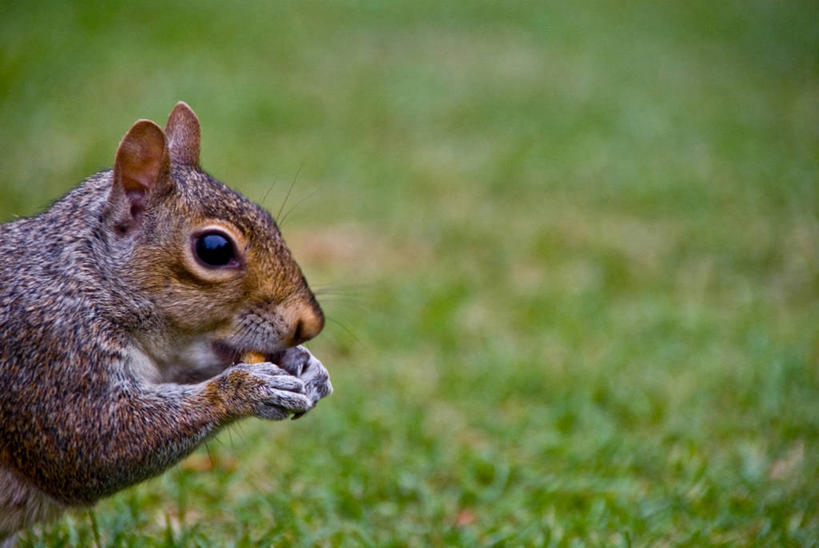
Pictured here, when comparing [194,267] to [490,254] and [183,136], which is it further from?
[490,254]

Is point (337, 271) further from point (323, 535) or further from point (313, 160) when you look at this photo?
point (323, 535)

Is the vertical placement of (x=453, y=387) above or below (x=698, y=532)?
above

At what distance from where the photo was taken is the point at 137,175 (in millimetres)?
1981

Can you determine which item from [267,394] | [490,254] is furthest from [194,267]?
[490,254]

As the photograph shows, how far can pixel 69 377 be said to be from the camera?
6.08 ft

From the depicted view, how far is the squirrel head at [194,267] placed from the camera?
76.2 inches

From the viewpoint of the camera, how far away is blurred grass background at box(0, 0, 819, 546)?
284cm

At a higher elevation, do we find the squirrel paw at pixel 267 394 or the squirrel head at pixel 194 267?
the squirrel head at pixel 194 267

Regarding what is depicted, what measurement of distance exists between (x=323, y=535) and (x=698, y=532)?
108 cm

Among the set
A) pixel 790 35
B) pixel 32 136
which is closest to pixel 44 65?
pixel 32 136

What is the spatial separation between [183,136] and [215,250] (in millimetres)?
431

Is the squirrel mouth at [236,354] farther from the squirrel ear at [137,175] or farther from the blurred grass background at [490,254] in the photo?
the blurred grass background at [490,254]

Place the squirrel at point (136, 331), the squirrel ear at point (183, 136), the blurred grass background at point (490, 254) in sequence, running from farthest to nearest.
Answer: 1. the blurred grass background at point (490, 254)
2. the squirrel ear at point (183, 136)
3. the squirrel at point (136, 331)

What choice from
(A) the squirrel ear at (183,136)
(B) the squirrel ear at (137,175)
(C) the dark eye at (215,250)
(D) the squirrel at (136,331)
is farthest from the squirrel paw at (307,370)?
(A) the squirrel ear at (183,136)
